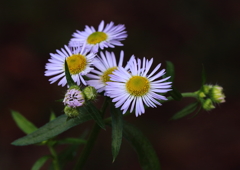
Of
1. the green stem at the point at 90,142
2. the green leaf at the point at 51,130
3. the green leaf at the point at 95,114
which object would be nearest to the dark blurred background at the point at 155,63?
the green stem at the point at 90,142

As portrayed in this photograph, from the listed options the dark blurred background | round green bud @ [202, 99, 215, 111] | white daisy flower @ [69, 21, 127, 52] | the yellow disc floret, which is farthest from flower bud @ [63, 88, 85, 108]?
the dark blurred background

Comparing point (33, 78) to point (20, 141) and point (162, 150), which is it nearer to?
point (162, 150)

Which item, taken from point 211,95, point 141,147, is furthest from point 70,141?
point 211,95

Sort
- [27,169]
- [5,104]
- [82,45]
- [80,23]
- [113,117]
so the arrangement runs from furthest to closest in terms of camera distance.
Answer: [80,23], [5,104], [27,169], [82,45], [113,117]

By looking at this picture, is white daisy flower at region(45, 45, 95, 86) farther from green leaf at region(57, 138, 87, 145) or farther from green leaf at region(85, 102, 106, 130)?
green leaf at region(57, 138, 87, 145)

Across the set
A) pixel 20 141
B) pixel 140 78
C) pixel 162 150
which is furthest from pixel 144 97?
pixel 162 150

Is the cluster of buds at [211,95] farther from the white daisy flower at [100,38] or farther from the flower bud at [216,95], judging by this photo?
the white daisy flower at [100,38]
